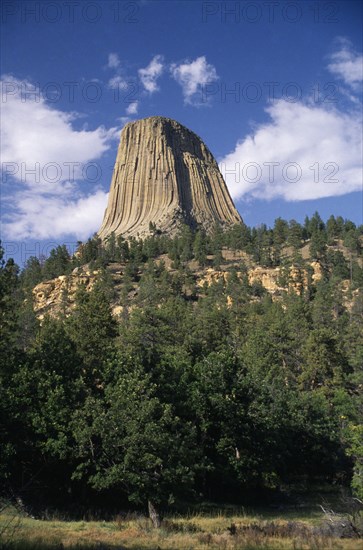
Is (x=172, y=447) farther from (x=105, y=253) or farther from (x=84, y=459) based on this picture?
(x=105, y=253)

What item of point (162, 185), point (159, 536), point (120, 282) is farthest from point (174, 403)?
point (162, 185)

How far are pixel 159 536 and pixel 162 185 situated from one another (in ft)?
530

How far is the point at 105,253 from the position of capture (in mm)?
108438

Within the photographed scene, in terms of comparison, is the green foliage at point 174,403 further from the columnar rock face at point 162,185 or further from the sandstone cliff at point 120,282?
the columnar rock face at point 162,185

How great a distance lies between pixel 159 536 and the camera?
15305mm

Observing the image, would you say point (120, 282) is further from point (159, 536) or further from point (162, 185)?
point (162, 185)

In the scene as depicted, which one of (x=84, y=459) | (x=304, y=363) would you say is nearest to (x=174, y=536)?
(x=84, y=459)

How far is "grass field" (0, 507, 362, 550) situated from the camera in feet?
39.0

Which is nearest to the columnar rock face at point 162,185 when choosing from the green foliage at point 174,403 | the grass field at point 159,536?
the green foliage at point 174,403

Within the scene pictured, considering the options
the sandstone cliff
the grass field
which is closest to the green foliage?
the grass field

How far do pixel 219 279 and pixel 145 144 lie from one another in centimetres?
10459

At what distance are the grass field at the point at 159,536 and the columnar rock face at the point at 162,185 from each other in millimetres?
141160

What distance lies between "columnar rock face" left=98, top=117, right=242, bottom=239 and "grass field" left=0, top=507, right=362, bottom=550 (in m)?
141

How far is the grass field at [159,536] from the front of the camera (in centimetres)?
1188
